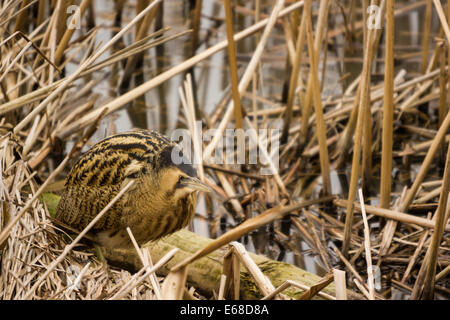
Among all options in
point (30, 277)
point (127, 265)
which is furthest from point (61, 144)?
point (30, 277)

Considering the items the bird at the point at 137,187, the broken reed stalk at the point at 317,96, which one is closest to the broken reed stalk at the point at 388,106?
the broken reed stalk at the point at 317,96

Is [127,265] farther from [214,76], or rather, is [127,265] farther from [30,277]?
[214,76]

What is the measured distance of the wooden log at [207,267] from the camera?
2.07 meters

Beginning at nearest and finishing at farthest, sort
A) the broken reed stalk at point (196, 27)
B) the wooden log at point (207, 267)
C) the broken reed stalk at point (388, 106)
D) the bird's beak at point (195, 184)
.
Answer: the bird's beak at point (195, 184)
the wooden log at point (207, 267)
the broken reed stalk at point (388, 106)
the broken reed stalk at point (196, 27)

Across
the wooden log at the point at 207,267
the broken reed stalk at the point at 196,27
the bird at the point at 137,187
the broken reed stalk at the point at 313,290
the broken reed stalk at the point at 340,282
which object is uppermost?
the broken reed stalk at the point at 196,27

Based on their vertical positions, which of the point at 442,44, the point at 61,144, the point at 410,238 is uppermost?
the point at 442,44

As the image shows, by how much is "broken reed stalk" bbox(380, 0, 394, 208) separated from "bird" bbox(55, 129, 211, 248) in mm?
730

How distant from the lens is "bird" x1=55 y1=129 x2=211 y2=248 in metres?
2.01

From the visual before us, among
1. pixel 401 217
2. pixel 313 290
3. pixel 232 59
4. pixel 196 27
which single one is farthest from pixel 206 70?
pixel 313 290

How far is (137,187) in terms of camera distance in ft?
6.74

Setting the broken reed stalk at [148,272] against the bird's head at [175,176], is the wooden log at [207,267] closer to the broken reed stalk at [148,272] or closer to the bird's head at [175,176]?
the bird's head at [175,176]
